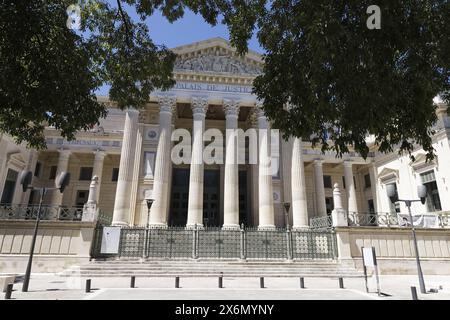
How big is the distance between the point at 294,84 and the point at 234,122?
16823 millimetres

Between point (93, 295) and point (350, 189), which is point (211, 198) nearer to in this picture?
point (350, 189)

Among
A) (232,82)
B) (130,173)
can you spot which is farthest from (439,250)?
(130,173)

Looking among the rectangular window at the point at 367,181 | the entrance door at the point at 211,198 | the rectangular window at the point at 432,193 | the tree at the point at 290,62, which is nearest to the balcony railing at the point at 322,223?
the entrance door at the point at 211,198

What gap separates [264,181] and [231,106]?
265 inches

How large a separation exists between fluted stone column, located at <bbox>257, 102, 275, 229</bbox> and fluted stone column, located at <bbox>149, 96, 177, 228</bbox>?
6992 millimetres

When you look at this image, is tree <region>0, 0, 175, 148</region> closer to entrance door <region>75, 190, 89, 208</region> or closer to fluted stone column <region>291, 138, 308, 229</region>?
fluted stone column <region>291, 138, 308, 229</region>

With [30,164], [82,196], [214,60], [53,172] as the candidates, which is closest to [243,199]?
[214,60]

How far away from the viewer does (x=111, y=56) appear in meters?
9.65

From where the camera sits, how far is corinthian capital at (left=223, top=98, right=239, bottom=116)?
80.3 feet

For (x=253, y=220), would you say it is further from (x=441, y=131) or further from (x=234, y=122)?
(x=441, y=131)

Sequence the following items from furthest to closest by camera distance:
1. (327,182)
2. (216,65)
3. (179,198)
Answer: (327,182), (179,198), (216,65)

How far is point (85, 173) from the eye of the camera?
30141 millimetres

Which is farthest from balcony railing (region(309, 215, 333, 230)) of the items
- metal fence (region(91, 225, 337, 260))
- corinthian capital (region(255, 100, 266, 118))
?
corinthian capital (region(255, 100, 266, 118))

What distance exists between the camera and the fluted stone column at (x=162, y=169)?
21281mm
